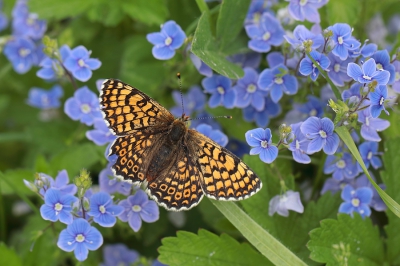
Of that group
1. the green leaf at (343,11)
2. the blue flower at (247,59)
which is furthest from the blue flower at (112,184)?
the green leaf at (343,11)

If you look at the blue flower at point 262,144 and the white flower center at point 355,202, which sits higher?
the blue flower at point 262,144

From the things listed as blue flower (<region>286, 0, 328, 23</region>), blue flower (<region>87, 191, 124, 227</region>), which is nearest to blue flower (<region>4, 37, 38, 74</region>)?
blue flower (<region>87, 191, 124, 227</region>)

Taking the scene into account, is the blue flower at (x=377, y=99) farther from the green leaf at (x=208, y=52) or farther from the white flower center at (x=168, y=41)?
the white flower center at (x=168, y=41)

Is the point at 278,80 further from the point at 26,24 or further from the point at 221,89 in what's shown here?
the point at 26,24

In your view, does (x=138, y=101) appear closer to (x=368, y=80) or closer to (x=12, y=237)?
(x=368, y=80)

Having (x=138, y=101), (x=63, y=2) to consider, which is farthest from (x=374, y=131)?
(x=63, y=2)

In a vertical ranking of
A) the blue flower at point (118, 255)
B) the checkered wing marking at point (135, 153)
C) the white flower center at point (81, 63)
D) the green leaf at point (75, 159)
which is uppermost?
the white flower center at point (81, 63)

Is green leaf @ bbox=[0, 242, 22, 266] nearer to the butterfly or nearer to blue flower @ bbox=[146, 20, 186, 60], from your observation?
the butterfly
